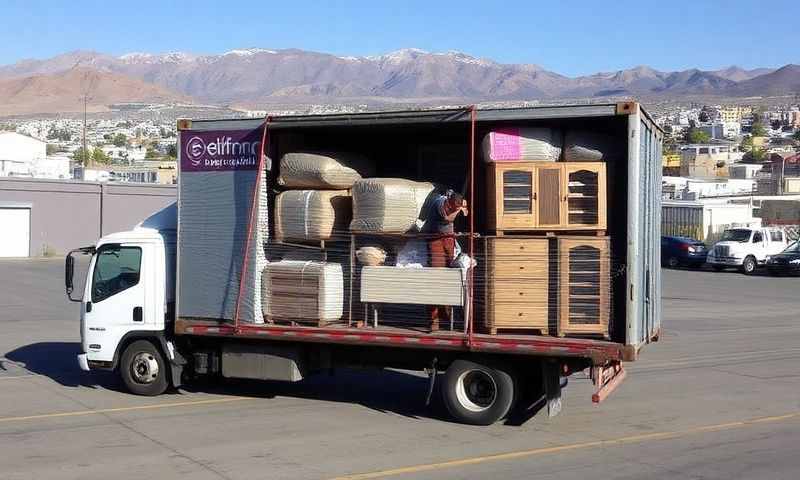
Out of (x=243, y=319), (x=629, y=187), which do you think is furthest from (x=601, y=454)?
(x=243, y=319)

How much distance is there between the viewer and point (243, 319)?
12742mm

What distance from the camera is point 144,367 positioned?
45.1 feet

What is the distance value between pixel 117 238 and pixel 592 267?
6449 millimetres

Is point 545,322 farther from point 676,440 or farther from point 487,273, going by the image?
point 676,440

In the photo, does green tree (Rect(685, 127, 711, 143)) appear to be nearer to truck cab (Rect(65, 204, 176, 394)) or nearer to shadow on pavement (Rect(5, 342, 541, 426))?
shadow on pavement (Rect(5, 342, 541, 426))

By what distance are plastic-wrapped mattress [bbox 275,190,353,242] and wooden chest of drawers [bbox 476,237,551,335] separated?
203cm

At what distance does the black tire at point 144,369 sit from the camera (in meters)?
13.7

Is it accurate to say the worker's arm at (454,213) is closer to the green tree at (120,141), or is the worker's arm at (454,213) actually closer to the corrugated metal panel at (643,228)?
the corrugated metal panel at (643,228)

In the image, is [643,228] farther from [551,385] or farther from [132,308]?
[132,308]

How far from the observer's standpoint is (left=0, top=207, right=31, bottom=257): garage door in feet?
154

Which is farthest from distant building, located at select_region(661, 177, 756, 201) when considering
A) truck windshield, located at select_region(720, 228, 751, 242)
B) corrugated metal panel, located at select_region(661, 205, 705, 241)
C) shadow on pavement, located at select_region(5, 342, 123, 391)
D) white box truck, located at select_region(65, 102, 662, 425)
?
white box truck, located at select_region(65, 102, 662, 425)

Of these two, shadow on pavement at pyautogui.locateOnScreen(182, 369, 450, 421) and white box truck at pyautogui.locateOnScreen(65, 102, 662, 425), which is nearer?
white box truck at pyautogui.locateOnScreen(65, 102, 662, 425)

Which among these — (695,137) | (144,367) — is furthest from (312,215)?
(695,137)

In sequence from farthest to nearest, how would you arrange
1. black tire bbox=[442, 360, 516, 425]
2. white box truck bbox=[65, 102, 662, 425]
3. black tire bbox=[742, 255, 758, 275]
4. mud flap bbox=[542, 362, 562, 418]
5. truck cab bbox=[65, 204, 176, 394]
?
black tire bbox=[742, 255, 758, 275] → truck cab bbox=[65, 204, 176, 394] → black tire bbox=[442, 360, 516, 425] → mud flap bbox=[542, 362, 562, 418] → white box truck bbox=[65, 102, 662, 425]
